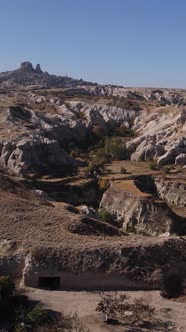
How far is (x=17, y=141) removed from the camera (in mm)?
67000

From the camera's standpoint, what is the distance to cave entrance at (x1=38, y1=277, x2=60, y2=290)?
21391 mm

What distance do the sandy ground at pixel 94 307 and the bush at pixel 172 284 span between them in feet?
1.28

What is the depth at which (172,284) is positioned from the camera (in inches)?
843

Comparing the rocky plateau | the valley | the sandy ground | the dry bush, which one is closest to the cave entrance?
the valley

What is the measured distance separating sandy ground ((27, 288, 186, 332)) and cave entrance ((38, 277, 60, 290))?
1.59ft

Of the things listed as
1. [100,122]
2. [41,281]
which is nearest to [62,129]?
[100,122]

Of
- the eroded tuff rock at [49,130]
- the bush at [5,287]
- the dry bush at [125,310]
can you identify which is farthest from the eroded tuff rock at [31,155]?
the dry bush at [125,310]

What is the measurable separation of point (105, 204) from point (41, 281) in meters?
30.7

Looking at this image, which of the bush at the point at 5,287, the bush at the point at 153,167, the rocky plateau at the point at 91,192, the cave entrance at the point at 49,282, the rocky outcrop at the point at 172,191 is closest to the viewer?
the bush at the point at 5,287

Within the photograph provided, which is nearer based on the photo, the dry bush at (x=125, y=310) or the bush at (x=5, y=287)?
the dry bush at (x=125, y=310)

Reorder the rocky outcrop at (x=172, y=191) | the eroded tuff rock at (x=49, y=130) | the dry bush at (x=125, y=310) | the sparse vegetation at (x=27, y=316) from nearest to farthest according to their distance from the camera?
the sparse vegetation at (x=27, y=316) < the dry bush at (x=125, y=310) < the rocky outcrop at (x=172, y=191) < the eroded tuff rock at (x=49, y=130)

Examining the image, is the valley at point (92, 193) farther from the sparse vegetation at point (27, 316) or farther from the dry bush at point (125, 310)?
the sparse vegetation at point (27, 316)

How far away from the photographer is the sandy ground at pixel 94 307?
58.9 feet

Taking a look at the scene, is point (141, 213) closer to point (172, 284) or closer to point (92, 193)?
point (92, 193)
